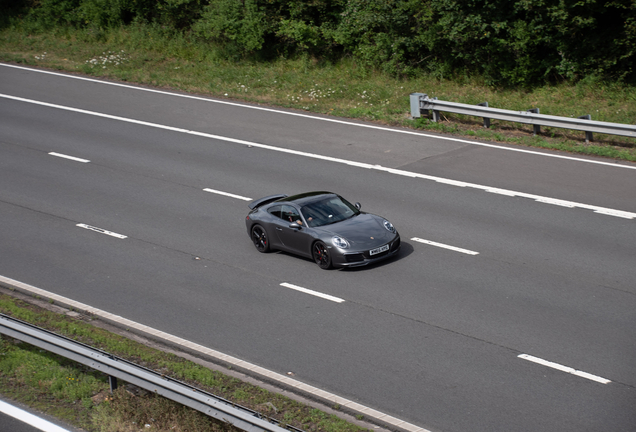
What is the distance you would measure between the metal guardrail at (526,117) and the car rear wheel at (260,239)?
9.95 metres

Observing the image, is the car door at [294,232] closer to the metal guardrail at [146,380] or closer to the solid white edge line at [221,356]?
the solid white edge line at [221,356]

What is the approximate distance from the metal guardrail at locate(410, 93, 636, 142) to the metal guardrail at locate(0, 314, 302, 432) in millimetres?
14949

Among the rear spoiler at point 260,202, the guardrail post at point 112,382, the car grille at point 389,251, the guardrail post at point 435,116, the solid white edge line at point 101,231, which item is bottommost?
the solid white edge line at point 101,231

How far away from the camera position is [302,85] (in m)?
27.0

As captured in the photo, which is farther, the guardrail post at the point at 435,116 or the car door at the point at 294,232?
the guardrail post at the point at 435,116

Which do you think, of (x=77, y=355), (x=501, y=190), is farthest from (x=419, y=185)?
(x=77, y=355)

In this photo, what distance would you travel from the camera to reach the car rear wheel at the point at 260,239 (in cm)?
1379

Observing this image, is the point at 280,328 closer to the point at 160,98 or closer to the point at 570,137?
the point at 570,137

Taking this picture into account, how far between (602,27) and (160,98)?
52.6 feet

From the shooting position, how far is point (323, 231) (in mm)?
12734

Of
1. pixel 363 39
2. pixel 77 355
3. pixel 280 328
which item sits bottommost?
pixel 280 328

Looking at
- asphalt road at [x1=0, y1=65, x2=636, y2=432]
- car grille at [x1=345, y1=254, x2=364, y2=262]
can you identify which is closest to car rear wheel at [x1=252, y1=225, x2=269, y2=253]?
asphalt road at [x1=0, y1=65, x2=636, y2=432]

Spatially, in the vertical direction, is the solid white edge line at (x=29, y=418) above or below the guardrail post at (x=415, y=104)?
below

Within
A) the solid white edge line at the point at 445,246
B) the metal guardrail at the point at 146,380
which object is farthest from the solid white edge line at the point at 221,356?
the solid white edge line at the point at 445,246
